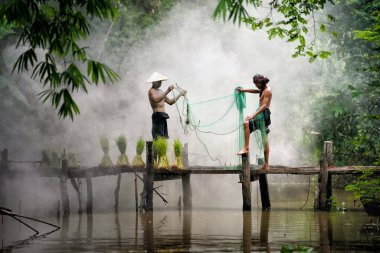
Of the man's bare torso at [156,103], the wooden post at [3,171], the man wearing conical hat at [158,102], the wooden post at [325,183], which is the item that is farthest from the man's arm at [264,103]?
the wooden post at [3,171]

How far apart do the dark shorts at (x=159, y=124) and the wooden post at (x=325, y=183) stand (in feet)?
11.7

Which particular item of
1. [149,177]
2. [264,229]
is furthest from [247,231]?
[149,177]

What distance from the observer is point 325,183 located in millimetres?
14555

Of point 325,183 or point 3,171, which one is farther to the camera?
point 3,171

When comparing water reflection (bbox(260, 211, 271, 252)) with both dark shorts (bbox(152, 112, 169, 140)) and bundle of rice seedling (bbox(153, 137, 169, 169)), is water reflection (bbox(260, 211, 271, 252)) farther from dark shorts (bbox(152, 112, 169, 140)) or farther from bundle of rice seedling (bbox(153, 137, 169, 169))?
dark shorts (bbox(152, 112, 169, 140))

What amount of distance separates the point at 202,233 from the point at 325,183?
498 cm

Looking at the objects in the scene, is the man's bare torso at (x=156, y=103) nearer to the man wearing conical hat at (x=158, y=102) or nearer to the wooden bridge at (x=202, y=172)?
the man wearing conical hat at (x=158, y=102)

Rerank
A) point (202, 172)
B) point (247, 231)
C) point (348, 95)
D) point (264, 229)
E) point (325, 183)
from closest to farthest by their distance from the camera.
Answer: point (247, 231) < point (264, 229) < point (325, 183) < point (202, 172) < point (348, 95)

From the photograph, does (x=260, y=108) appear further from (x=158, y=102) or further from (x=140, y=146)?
(x=140, y=146)

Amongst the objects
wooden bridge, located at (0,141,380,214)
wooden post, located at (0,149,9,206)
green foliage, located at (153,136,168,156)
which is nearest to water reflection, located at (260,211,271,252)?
wooden bridge, located at (0,141,380,214)

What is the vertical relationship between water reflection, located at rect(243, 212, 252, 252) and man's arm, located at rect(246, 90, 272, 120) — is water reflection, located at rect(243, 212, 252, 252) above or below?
below

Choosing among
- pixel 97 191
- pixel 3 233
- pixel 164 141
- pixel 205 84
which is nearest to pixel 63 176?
pixel 164 141

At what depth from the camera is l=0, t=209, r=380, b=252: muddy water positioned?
8.68 meters

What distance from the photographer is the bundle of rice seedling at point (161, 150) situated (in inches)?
602
